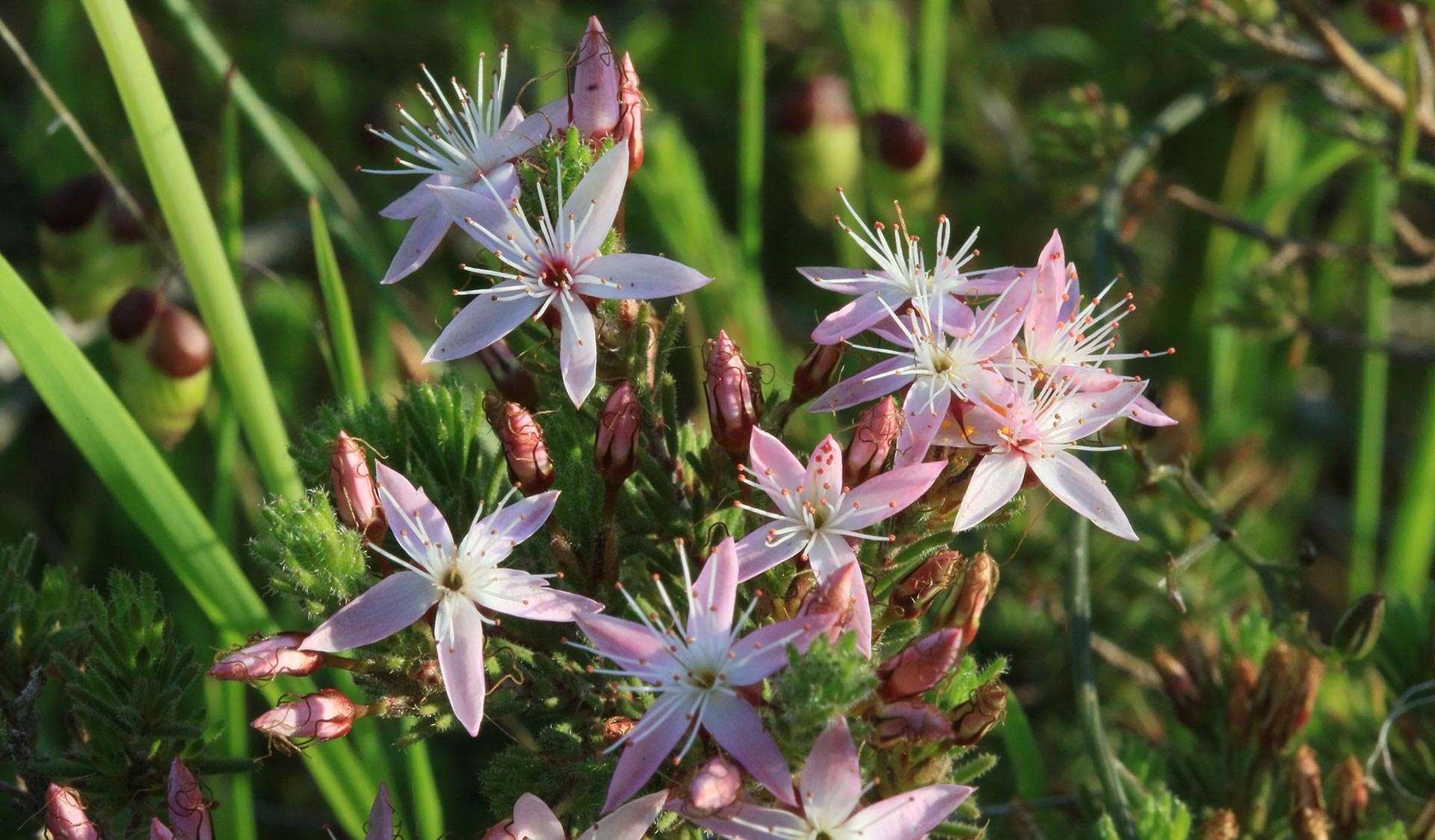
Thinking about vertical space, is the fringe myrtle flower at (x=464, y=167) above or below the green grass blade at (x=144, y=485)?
above

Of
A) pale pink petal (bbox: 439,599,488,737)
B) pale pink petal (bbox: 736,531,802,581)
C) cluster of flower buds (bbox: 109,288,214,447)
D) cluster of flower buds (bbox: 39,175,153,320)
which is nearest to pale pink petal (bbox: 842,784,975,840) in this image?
pale pink petal (bbox: 736,531,802,581)

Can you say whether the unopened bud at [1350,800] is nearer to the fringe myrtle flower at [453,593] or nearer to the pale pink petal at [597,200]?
the fringe myrtle flower at [453,593]

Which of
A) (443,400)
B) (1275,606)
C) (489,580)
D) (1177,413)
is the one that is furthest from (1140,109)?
(489,580)

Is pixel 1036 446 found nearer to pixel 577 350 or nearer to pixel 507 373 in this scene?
pixel 577 350

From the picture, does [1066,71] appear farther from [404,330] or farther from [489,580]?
[489,580]

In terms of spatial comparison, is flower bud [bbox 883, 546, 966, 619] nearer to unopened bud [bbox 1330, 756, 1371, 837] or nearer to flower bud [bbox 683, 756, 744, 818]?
flower bud [bbox 683, 756, 744, 818]

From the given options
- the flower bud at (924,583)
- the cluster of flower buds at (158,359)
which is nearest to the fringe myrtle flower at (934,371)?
the flower bud at (924,583)

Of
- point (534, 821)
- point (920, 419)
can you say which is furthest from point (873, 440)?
point (534, 821)
